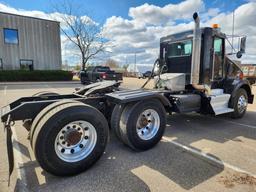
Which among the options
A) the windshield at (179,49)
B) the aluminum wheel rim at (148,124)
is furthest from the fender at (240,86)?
the aluminum wheel rim at (148,124)

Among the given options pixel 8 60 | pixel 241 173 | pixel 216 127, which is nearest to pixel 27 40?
pixel 8 60

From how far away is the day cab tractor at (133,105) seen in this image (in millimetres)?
2807

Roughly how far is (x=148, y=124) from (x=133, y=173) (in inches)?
47.7

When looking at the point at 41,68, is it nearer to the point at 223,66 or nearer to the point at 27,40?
the point at 27,40

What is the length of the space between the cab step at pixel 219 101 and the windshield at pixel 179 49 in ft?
4.64

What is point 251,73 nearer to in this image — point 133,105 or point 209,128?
point 209,128

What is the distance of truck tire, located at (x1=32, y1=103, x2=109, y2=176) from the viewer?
105 inches

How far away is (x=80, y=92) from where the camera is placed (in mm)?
4730

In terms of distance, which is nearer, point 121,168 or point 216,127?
point 121,168

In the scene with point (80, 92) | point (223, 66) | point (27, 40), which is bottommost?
point (80, 92)

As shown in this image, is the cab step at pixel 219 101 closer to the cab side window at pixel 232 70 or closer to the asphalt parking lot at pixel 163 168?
the cab side window at pixel 232 70

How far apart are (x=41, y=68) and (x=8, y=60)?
145 inches

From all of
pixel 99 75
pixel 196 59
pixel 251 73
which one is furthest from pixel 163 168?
pixel 251 73

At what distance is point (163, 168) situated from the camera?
3082 millimetres
